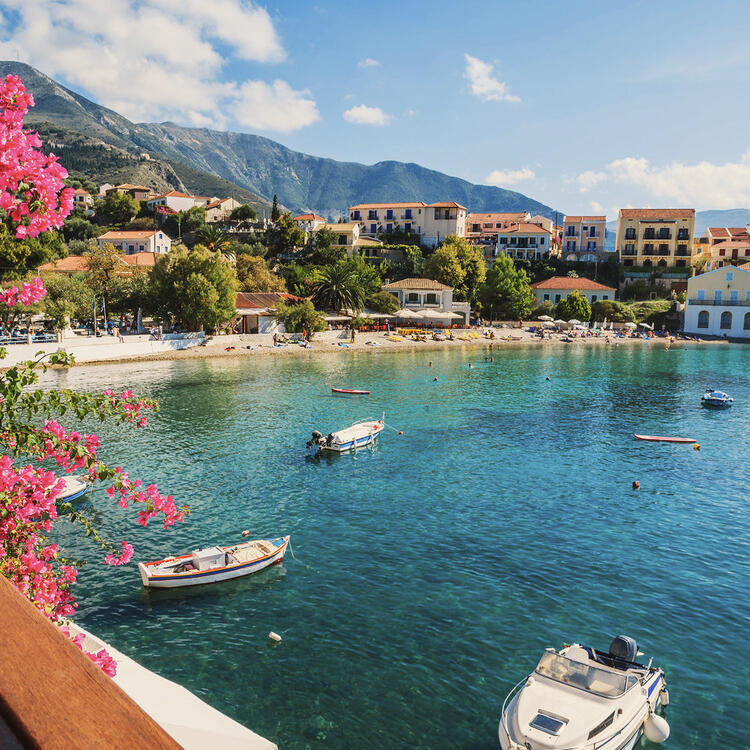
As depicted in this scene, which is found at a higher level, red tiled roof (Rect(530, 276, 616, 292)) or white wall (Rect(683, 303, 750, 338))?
red tiled roof (Rect(530, 276, 616, 292))

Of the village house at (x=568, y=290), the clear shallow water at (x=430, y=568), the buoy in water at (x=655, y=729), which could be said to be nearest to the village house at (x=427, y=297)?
the village house at (x=568, y=290)

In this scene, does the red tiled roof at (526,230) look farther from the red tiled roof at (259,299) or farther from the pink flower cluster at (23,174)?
the pink flower cluster at (23,174)

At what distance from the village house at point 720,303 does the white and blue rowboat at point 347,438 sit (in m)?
91.4

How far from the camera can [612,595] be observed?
21.0m

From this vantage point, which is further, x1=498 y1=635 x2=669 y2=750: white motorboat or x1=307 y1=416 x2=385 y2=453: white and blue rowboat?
x1=307 y1=416 x2=385 y2=453: white and blue rowboat

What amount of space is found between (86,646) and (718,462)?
36.0m

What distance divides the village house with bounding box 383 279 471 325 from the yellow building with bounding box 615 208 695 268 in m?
47.6

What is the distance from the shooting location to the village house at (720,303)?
106375mm

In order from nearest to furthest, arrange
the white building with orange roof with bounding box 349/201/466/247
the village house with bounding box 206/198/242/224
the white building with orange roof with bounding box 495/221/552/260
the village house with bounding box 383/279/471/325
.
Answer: the village house with bounding box 383/279/471/325 < the white building with orange roof with bounding box 349/201/466/247 < the white building with orange roof with bounding box 495/221/552/260 < the village house with bounding box 206/198/242/224

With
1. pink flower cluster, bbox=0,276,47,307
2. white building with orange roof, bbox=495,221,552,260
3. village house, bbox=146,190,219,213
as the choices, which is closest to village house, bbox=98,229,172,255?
village house, bbox=146,190,219,213

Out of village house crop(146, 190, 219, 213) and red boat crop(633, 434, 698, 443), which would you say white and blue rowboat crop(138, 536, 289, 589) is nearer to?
red boat crop(633, 434, 698, 443)

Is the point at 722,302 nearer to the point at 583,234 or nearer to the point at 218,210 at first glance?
the point at 583,234

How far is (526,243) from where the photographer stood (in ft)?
465

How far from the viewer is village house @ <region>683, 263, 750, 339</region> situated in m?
106
